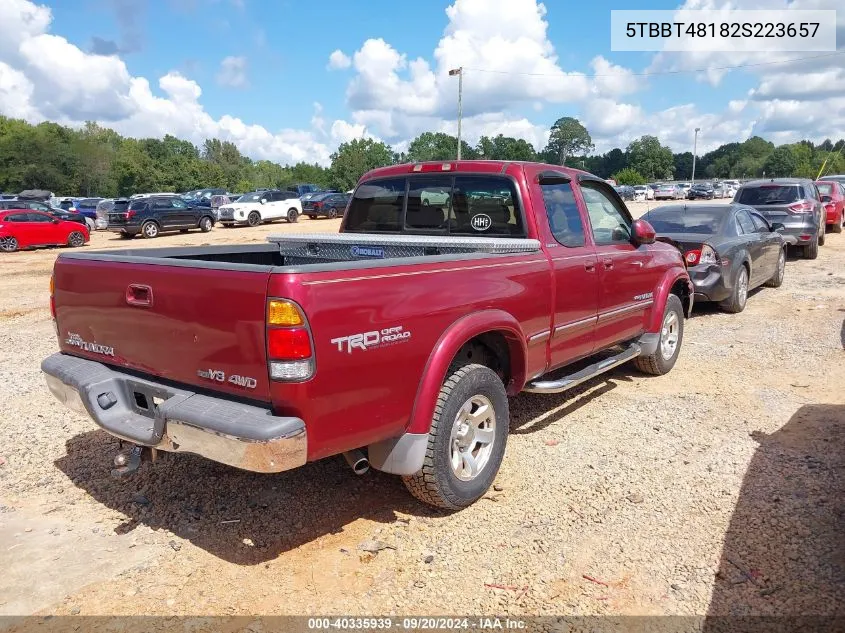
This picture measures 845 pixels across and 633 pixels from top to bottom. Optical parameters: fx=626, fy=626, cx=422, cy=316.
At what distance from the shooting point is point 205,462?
176 inches

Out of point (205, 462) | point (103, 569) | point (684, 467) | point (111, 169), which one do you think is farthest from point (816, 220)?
point (111, 169)

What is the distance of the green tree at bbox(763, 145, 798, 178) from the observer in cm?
11064

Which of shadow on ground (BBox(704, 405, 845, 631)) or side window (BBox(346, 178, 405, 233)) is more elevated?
side window (BBox(346, 178, 405, 233))

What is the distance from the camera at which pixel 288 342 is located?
8.83 ft

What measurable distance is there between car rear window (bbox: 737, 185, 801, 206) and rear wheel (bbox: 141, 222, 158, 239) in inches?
847

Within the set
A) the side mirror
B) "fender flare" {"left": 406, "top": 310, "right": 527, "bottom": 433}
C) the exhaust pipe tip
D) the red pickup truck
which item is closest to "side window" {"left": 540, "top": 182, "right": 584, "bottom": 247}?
the red pickup truck

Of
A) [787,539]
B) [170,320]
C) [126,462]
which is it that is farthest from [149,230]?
[787,539]

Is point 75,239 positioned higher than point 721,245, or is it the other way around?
point 721,245

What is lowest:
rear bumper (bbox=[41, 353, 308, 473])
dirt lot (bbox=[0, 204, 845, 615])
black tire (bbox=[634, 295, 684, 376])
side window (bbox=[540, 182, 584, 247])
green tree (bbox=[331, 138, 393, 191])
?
dirt lot (bbox=[0, 204, 845, 615])

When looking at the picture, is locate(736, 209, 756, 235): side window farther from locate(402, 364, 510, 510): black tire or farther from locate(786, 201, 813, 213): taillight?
locate(402, 364, 510, 510): black tire

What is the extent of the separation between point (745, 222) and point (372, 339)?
347 inches

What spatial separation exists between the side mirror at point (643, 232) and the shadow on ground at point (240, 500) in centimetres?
293

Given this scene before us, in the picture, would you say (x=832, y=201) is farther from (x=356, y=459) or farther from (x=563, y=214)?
(x=356, y=459)

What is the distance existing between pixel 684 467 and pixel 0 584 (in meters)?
4.07
